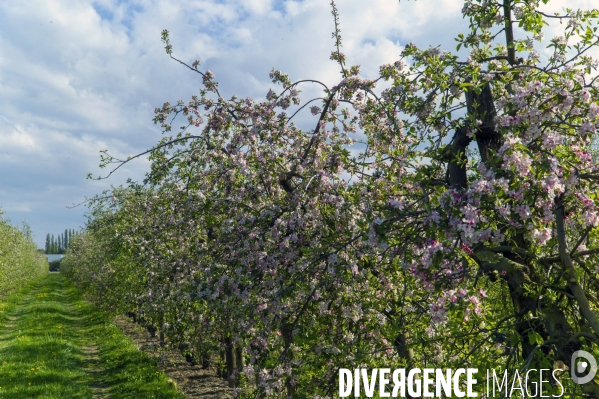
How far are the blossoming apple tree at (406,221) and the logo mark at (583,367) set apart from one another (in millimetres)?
144

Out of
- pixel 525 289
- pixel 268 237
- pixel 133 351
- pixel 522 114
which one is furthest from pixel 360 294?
pixel 133 351

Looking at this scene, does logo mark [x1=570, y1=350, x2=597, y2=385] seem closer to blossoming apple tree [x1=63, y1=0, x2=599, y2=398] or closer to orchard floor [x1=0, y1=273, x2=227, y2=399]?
blossoming apple tree [x1=63, y1=0, x2=599, y2=398]

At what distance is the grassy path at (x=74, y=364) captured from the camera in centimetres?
1211

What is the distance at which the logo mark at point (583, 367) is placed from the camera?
416cm

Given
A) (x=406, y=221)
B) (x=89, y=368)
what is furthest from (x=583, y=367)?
(x=89, y=368)

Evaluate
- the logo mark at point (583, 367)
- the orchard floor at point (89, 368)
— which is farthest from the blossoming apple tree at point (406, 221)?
the orchard floor at point (89, 368)

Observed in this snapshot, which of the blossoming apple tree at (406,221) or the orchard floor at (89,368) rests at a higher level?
the blossoming apple tree at (406,221)

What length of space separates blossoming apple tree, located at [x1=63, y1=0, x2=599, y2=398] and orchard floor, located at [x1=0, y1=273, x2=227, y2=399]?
10.6 feet

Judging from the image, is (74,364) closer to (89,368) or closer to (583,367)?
(89,368)

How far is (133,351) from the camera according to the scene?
16.4m

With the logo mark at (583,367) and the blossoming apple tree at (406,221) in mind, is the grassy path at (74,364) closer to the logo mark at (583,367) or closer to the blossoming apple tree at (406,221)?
Result: the blossoming apple tree at (406,221)

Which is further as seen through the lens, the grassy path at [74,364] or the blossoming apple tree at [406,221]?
the grassy path at [74,364]

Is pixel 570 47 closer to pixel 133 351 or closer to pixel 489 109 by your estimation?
pixel 489 109

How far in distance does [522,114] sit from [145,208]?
9.29 meters
